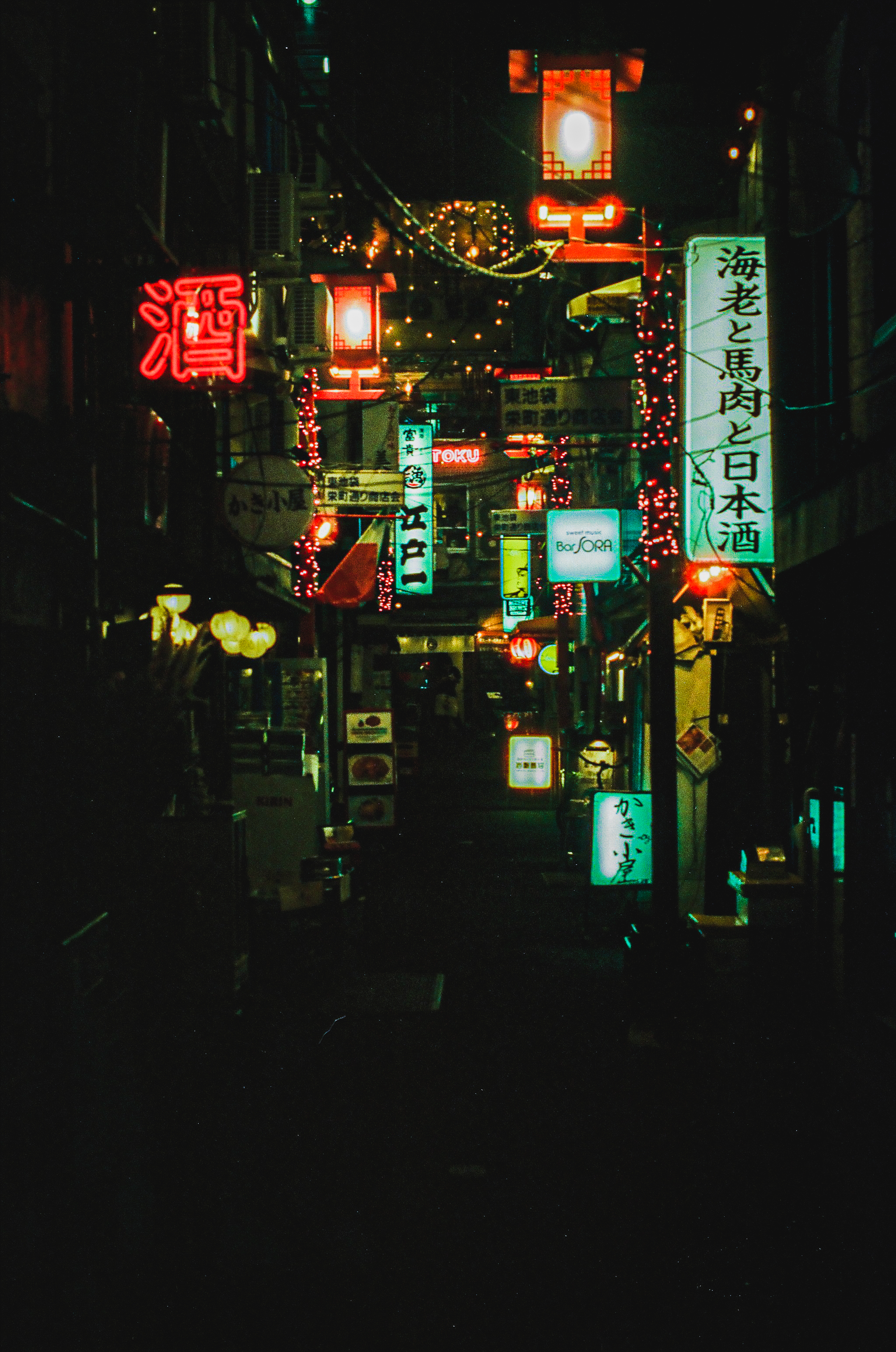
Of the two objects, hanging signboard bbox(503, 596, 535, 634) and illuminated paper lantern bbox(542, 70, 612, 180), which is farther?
hanging signboard bbox(503, 596, 535, 634)

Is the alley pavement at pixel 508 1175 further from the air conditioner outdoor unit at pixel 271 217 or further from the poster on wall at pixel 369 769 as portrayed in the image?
the poster on wall at pixel 369 769

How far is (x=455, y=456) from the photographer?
2405 cm

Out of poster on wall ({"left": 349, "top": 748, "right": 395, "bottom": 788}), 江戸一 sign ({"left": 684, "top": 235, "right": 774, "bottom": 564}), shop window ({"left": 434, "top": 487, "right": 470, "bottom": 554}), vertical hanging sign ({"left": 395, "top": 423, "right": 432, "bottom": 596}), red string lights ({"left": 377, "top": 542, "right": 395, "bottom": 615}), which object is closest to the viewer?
江戸一 sign ({"left": 684, "top": 235, "right": 774, "bottom": 564})

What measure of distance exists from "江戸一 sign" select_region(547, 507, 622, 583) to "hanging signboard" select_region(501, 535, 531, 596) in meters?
9.60

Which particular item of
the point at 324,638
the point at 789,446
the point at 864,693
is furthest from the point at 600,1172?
the point at 324,638

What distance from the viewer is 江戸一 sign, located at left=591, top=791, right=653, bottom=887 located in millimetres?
13383

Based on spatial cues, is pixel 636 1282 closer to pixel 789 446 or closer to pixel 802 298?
pixel 789 446

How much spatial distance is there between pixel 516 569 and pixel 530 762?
5.58 m

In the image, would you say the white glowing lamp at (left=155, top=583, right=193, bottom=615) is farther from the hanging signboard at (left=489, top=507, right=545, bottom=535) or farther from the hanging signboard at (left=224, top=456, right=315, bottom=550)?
the hanging signboard at (left=489, top=507, right=545, bottom=535)

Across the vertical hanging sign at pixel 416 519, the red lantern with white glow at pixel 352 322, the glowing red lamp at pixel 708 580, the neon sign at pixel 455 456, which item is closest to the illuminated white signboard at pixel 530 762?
the neon sign at pixel 455 456

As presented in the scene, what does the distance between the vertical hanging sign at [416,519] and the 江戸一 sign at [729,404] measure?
9.00 m

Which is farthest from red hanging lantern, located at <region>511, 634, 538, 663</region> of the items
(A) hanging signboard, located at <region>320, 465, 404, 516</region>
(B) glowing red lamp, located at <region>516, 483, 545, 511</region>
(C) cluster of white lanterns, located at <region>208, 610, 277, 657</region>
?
(C) cluster of white lanterns, located at <region>208, 610, 277, 657</region>

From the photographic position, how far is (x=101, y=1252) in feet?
18.0

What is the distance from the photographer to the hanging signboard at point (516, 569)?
2795 cm
